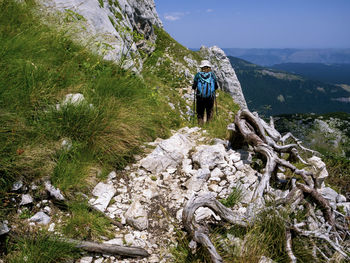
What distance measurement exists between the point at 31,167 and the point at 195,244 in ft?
8.53

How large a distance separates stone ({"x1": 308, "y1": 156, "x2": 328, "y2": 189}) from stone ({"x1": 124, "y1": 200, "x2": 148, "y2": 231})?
3395 millimetres

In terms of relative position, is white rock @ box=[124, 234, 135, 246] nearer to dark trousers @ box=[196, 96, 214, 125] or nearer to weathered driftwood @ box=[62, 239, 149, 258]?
weathered driftwood @ box=[62, 239, 149, 258]

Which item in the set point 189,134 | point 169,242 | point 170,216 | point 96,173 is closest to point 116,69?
point 189,134

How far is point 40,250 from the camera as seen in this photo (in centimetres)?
270

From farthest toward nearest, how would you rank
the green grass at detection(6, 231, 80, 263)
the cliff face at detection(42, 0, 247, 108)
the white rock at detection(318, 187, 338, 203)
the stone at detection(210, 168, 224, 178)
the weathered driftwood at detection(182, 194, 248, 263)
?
the cliff face at detection(42, 0, 247, 108)
the stone at detection(210, 168, 224, 178)
the white rock at detection(318, 187, 338, 203)
the weathered driftwood at detection(182, 194, 248, 263)
the green grass at detection(6, 231, 80, 263)

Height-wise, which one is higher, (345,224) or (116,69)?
(116,69)

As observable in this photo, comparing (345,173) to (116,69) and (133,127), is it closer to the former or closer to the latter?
(133,127)

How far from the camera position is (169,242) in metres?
3.50

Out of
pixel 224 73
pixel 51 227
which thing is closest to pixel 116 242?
pixel 51 227

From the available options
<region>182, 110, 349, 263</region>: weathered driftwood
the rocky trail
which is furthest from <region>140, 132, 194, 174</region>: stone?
<region>182, 110, 349, 263</region>: weathered driftwood

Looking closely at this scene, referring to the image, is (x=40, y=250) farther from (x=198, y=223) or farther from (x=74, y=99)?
(x=74, y=99)

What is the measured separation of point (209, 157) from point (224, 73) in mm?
27665

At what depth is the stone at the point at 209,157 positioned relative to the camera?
5.10 metres

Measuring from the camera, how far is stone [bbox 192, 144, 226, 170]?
201 inches
